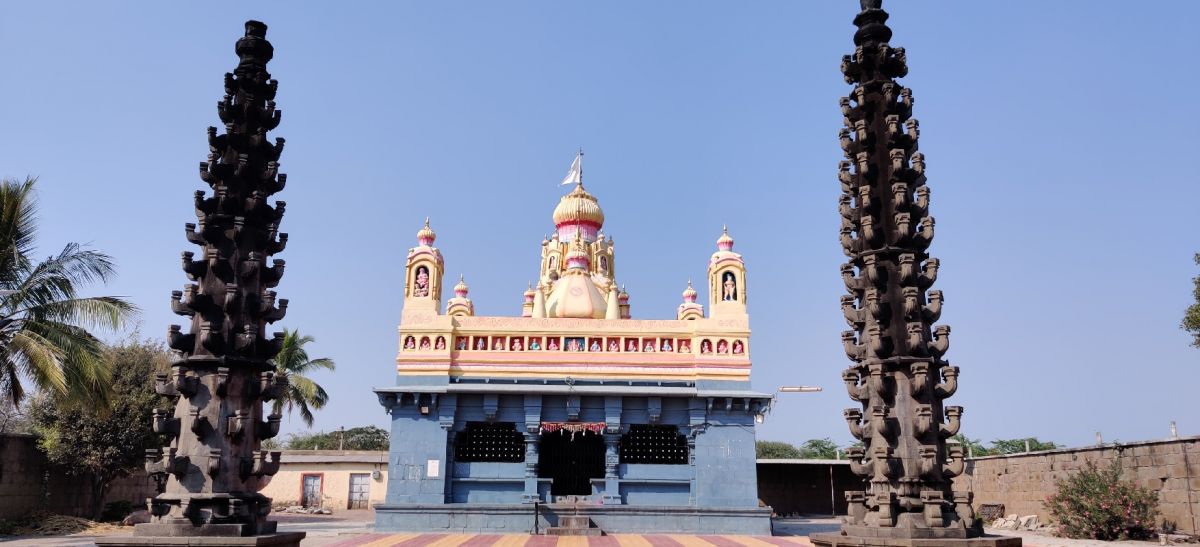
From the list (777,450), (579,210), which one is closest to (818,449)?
(777,450)

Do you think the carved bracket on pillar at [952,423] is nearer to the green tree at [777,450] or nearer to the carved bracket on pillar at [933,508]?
the carved bracket on pillar at [933,508]

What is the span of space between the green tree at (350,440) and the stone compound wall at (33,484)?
36.6 m

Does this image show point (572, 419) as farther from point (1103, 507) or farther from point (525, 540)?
point (1103, 507)

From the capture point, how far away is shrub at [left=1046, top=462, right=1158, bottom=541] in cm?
1892

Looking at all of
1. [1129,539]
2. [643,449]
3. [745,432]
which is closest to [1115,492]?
[1129,539]

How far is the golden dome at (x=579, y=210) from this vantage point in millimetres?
37312

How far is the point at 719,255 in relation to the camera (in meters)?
25.3

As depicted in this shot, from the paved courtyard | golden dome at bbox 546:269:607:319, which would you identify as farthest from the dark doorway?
golden dome at bbox 546:269:607:319

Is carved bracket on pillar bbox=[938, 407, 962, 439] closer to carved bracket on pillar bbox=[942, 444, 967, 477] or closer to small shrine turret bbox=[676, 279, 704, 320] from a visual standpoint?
carved bracket on pillar bbox=[942, 444, 967, 477]

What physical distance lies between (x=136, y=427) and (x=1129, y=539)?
1024 inches

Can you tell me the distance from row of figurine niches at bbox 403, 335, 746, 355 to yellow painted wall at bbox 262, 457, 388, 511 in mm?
12291

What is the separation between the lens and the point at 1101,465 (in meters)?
Result: 20.9

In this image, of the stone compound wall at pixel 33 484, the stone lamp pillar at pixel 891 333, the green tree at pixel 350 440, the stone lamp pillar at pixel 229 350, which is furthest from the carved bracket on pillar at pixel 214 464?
the green tree at pixel 350 440

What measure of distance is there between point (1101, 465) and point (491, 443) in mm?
15493
